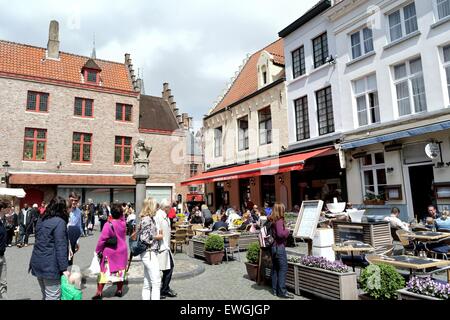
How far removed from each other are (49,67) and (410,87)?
79.4 ft

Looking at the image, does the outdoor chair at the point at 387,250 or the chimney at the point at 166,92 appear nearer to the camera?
the outdoor chair at the point at 387,250

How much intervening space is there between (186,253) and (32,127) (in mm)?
17764

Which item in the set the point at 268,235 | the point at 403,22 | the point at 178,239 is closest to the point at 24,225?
the point at 178,239

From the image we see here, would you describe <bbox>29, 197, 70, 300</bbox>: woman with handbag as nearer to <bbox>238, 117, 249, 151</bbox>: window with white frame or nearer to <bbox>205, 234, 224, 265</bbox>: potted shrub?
<bbox>205, 234, 224, 265</bbox>: potted shrub

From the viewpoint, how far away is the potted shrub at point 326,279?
16.1ft

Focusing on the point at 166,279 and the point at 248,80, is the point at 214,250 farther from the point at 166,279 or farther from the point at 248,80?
the point at 248,80

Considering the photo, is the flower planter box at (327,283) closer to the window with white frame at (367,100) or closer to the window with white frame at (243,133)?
the window with white frame at (367,100)

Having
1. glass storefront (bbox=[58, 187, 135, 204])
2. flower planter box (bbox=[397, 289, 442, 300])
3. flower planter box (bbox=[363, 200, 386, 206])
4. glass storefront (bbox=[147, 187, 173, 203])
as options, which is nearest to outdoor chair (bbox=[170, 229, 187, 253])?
flower planter box (bbox=[363, 200, 386, 206])

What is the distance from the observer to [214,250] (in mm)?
8703

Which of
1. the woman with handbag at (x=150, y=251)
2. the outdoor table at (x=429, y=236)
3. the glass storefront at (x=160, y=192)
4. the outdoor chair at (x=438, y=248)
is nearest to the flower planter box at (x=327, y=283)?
the woman with handbag at (x=150, y=251)

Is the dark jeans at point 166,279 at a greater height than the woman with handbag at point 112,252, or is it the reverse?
the woman with handbag at point 112,252

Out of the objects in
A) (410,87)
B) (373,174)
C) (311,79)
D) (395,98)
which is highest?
(311,79)

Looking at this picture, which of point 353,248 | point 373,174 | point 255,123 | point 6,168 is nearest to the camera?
point 353,248

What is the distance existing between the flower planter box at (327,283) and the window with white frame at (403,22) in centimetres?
1030
